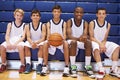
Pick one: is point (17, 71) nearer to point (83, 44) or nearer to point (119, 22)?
point (83, 44)

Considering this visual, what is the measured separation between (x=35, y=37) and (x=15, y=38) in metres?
0.31

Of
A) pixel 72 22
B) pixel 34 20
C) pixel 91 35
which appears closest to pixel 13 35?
pixel 34 20

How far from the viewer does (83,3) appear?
4695 mm

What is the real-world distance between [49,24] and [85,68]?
88cm

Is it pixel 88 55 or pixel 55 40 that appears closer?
pixel 55 40

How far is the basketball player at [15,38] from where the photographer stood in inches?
160

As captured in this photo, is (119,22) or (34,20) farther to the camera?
(119,22)

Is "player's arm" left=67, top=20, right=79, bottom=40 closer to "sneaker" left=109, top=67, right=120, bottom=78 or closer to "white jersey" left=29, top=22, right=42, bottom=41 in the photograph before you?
"white jersey" left=29, top=22, right=42, bottom=41

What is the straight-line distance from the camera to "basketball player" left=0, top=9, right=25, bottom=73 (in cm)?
407

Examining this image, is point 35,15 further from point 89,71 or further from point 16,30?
point 89,71

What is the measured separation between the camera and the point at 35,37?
425 centimetres

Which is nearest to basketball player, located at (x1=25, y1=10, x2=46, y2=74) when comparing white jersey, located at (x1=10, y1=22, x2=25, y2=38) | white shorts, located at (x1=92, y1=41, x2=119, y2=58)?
white jersey, located at (x1=10, y1=22, x2=25, y2=38)

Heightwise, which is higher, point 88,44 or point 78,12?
point 78,12

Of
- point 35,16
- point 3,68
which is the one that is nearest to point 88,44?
point 35,16
